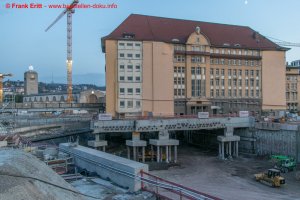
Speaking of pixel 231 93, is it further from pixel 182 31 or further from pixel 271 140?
pixel 271 140

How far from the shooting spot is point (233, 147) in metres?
46.1

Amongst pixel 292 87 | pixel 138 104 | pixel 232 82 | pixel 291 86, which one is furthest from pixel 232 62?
pixel 292 87

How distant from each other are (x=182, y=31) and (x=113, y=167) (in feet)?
167

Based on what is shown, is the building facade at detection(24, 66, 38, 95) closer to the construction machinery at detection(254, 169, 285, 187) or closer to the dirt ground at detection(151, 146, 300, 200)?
the dirt ground at detection(151, 146, 300, 200)

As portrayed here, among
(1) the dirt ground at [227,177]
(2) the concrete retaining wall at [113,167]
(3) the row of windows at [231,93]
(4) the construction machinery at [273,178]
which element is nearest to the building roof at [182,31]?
(3) the row of windows at [231,93]

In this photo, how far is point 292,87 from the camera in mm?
89688

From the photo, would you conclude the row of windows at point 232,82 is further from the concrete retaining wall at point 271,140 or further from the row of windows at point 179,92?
the concrete retaining wall at point 271,140

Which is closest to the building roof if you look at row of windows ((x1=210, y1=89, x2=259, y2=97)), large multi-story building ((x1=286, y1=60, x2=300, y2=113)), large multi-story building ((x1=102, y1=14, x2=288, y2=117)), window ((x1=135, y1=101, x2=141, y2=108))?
large multi-story building ((x1=102, y1=14, x2=288, y2=117))

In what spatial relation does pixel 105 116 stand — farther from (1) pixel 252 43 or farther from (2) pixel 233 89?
(1) pixel 252 43

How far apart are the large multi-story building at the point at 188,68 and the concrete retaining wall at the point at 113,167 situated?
37117mm

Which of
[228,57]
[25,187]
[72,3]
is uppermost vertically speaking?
[72,3]

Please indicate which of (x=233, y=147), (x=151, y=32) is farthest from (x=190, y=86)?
(x=233, y=147)

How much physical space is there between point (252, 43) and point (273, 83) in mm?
9369

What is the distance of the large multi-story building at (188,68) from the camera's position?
54219 millimetres
